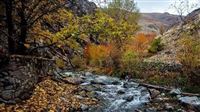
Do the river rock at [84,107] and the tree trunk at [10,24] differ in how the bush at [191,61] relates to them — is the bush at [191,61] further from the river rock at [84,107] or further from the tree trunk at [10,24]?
the tree trunk at [10,24]

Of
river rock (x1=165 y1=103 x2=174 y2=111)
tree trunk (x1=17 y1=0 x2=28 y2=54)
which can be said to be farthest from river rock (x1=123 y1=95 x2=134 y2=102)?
tree trunk (x1=17 y1=0 x2=28 y2=54)

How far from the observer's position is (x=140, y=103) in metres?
18.2

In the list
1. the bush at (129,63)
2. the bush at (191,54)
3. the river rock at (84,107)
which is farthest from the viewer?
the bush at (129,63)

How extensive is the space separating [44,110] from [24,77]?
5.96ft

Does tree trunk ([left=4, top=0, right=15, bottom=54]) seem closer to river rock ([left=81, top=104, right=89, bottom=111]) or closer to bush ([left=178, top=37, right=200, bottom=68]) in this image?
river rock ([left=81, top=104, right=89, bottom=111])

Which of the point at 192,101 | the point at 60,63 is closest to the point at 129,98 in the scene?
the point at 192,101

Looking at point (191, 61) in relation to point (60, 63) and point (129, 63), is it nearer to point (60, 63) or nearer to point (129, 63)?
point (129, 63)

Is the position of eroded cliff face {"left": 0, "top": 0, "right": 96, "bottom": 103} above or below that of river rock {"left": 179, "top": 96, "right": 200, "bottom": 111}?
above

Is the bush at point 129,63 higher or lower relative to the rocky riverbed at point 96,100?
higher

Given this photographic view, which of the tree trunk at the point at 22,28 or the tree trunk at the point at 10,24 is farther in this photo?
the tree trunk at the point at 22,28

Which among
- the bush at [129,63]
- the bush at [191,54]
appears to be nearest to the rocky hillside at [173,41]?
the bush at [129,63]

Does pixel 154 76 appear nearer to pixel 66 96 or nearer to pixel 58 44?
pixel 66 96

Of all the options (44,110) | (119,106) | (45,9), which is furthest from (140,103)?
(45,9)

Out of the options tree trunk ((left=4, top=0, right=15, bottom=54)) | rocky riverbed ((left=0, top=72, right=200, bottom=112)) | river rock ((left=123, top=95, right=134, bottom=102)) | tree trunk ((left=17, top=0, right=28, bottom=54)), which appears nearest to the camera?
tree trunk ((left=4, top=0, right=15, bottom=54))
